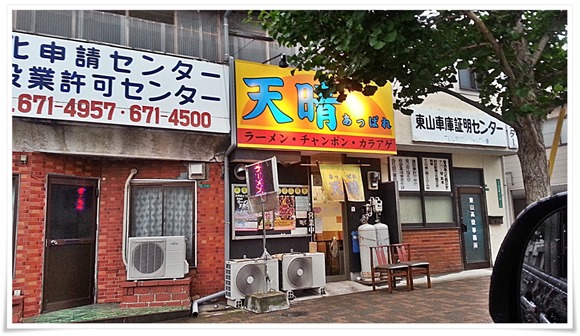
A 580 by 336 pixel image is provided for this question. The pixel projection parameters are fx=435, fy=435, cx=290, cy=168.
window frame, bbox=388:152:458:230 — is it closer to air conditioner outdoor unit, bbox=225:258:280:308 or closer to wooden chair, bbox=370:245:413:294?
wooden chair, bbox=370:245:413:294

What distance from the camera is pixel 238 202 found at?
7676 mm

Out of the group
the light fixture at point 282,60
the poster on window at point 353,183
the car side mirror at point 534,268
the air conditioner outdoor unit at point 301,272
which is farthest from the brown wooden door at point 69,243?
the car side mirror at point 534,268

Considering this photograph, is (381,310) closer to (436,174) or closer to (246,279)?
(246,279)

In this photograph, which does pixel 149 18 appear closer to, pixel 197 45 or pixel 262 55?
pixel 197 45

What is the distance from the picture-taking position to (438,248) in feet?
32.3

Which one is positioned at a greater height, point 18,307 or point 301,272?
point 301,272

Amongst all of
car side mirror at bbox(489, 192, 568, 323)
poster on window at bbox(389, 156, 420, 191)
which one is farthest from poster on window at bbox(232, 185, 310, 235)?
car side mirror at bbox(489, 192, 568, 323)

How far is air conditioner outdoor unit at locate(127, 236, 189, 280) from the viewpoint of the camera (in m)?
6.50

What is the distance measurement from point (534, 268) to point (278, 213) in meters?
5.97

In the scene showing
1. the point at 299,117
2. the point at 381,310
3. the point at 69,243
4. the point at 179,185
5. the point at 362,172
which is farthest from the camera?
the point at 362,172

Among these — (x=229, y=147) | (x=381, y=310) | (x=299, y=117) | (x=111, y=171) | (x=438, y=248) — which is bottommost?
(x=381, y=310)

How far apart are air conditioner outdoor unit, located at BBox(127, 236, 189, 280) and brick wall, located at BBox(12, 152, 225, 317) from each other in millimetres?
480

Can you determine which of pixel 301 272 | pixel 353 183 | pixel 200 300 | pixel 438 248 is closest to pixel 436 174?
pixel 438 248

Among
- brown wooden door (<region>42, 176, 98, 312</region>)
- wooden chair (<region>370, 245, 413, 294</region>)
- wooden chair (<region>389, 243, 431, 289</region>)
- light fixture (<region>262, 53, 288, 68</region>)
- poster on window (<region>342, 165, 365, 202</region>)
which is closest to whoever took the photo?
brown wooden door (<region>42, 176, 98, 312</region>)
